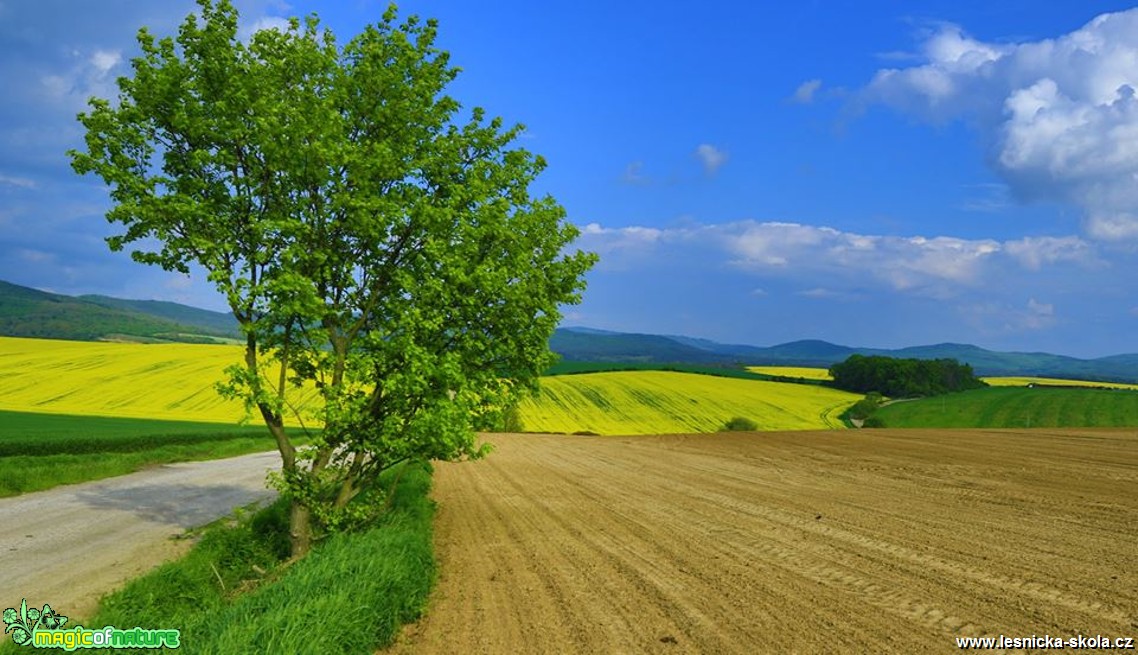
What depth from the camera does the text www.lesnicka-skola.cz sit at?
346 inches

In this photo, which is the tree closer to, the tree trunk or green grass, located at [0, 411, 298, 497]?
the tree trunk

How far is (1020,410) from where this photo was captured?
7575 cm

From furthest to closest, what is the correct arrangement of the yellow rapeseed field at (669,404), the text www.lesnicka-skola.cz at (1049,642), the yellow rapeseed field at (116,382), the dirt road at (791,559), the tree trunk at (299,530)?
the yellow rapeseed field at (669,404), the yellow rapeseed field at (116,382), the tree trunk at (299,530), the dirt road at (791,559), the text www.lesnicka-skola.cz at (1049,642)

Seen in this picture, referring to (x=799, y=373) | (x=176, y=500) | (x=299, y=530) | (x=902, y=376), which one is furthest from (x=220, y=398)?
(x=799, y=373)

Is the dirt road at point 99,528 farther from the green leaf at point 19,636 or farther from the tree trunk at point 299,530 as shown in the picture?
the tree trunk at point 299,530

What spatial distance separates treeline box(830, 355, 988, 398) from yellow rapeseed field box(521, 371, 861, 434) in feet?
18.6

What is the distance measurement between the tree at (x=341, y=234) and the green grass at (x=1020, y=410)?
64783 millimetres

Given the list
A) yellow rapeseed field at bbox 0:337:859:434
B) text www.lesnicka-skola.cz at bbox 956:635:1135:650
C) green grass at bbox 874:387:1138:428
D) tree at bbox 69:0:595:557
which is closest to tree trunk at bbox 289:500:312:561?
tree at bbox 69:0:595:557

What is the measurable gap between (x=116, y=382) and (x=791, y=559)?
75.9 m

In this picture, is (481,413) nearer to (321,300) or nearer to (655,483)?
(321,300)

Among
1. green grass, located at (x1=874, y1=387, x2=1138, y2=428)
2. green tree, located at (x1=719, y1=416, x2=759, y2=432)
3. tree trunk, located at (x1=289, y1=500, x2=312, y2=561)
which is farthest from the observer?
green tree, located at (x1=719, y1=416, x2=759, y2=432)

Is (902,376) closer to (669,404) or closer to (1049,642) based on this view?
(669,404)

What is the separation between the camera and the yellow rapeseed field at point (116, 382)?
207ft

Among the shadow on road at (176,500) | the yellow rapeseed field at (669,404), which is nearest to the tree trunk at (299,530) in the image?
the shadow on road at (176,500)
